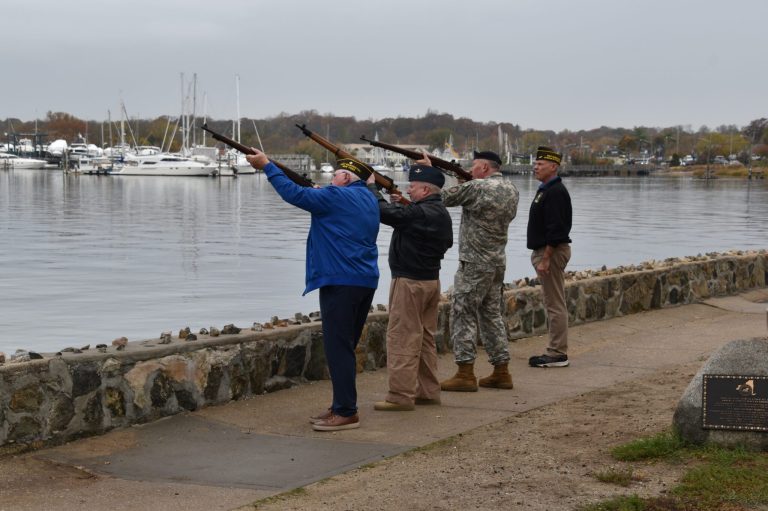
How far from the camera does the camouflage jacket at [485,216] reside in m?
9.38

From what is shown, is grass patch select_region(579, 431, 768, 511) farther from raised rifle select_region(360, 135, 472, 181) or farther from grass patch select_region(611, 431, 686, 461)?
raised rifle select_region(360, 135, 472, 181)

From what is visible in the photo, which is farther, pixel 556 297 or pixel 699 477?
pixel 556 297

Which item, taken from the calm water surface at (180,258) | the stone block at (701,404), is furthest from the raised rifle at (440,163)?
the calm water surface at (180,258)

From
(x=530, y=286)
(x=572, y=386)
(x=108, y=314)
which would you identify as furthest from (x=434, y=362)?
(x=108, y=314)

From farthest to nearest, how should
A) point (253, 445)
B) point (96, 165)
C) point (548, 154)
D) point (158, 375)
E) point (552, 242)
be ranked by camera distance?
point (96, 165) < point (548, 154) < point (552, 242) < point (158, 375) < point (253, 445)

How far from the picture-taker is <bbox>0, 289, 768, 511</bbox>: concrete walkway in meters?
6.58

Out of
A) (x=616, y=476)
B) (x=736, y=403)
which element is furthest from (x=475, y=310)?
(x=616, y=476)

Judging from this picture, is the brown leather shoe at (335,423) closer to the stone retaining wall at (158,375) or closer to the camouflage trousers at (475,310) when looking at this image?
the stone retaining wall at (158,375)

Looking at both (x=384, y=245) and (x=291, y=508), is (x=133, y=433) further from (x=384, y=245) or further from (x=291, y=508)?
(x=384, y=245)

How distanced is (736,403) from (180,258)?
916 inches

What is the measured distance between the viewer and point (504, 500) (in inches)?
246

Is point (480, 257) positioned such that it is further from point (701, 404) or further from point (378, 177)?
point (701, 404)

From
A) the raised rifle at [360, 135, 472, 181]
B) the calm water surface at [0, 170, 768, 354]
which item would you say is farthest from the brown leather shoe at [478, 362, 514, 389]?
the calm water surface at [0, 170, 768, 354]

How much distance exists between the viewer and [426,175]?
29.2 feet
